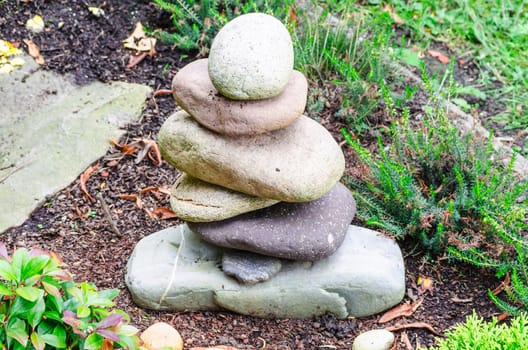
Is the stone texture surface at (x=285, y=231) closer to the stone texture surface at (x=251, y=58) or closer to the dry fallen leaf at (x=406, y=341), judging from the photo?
the dry fallen leaf at (x=406, y=341)

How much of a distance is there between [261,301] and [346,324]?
46 centimetres

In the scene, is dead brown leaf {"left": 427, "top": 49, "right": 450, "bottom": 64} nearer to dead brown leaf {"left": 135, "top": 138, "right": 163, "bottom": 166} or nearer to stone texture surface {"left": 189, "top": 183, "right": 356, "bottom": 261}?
dead brown leaf {"left": 135, "top": 138, "right": 163, "bottom": 166}

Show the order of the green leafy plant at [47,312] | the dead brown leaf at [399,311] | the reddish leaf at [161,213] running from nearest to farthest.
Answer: the green leafy plant at [47,312] < the dead brown leaf at [399,311] < the reddish leaf at [161,213]

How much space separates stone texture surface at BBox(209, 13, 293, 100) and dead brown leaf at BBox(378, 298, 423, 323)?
137 cm

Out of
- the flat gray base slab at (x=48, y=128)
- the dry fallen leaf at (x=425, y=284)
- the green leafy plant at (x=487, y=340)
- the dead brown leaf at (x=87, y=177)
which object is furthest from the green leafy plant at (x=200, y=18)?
the green leafy plant at (x=487, y=340)

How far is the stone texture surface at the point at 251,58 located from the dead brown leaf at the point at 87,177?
1.59 metres

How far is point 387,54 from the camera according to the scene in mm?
5043

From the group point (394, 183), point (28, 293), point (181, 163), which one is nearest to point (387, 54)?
point (394, 183)

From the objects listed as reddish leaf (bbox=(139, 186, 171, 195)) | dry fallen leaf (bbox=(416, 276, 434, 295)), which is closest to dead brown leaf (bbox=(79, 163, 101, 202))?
reddish leaf (bbox=(139, 186, 171, 195))

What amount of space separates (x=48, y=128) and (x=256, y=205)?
76.4 inches

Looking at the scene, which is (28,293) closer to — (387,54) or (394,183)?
(394,183)

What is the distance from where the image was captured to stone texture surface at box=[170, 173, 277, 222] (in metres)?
3.22

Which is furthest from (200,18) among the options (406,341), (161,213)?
(406,341)

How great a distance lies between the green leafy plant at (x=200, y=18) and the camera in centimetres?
499
